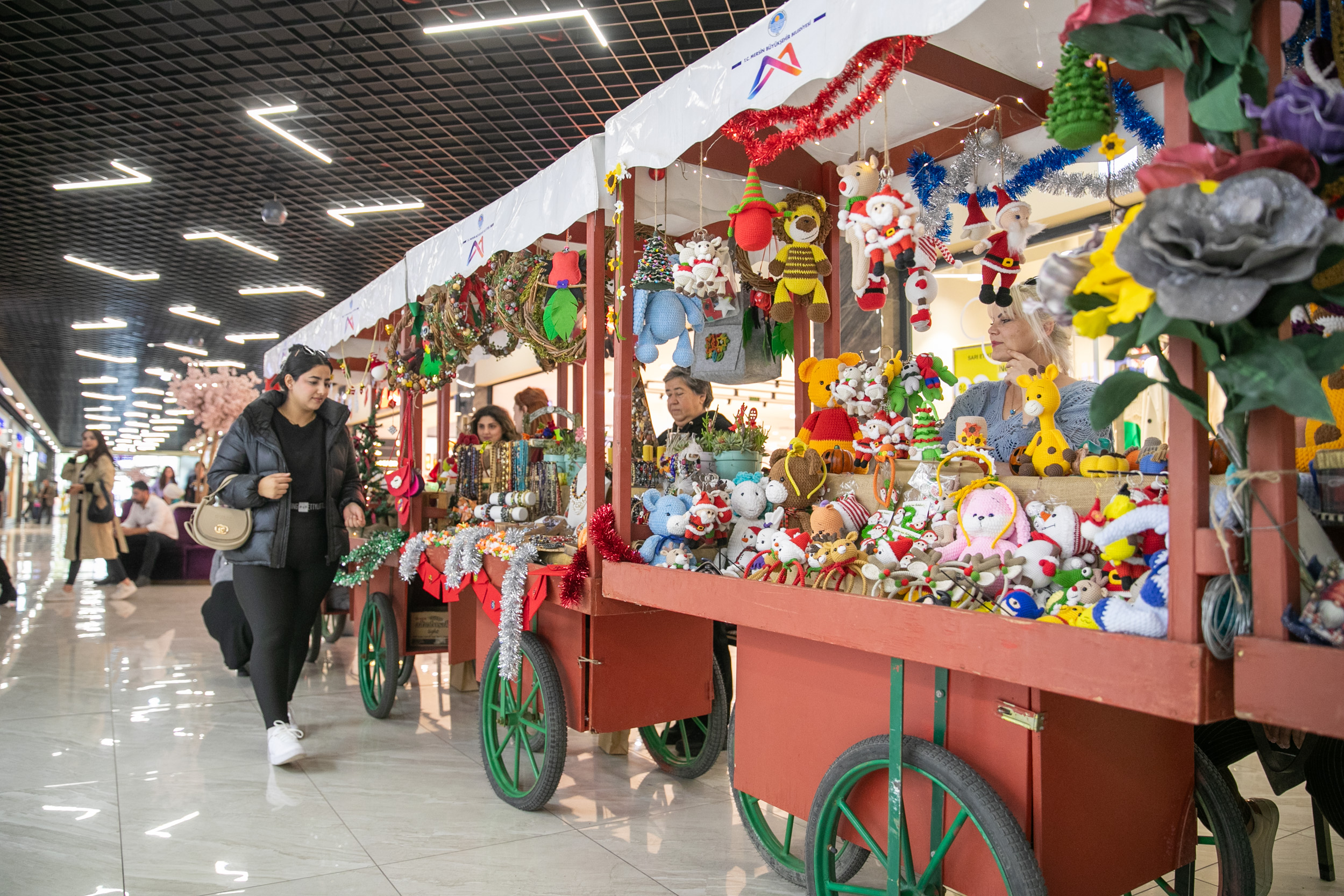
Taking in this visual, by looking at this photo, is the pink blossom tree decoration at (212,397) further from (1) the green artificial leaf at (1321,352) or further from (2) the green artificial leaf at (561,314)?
(1) the green artificial leaf at (1321,352)

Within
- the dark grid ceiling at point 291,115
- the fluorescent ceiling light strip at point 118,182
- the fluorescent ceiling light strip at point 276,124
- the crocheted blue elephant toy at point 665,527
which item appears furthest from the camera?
the fluorescent ceiling light strip at point 118,182

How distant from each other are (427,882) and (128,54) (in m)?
5.21

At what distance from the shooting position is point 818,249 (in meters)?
2.87

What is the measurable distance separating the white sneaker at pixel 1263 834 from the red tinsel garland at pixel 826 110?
1963 mm

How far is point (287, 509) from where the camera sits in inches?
132

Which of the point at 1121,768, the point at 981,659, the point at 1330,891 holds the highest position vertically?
the point at 981,659

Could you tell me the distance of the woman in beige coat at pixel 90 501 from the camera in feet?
26.1

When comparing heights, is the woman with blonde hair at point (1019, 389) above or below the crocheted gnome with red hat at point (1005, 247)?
below

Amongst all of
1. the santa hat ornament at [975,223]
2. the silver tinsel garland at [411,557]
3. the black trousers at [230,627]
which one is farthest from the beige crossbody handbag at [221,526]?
the santa hat ornament at [975,223]

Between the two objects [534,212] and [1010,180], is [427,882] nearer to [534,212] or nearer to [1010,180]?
[534,212]

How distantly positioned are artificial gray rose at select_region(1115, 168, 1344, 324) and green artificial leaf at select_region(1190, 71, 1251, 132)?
0.11m

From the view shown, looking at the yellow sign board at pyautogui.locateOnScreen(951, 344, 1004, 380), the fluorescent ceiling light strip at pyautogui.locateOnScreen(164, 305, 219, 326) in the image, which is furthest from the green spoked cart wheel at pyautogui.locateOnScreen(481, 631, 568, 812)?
the fluorescent ceiling light strip at pyautogui.locateOnScreen(164, 305, 219, 326)

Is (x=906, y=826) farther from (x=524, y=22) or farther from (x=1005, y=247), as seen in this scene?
(x=524, y=22)

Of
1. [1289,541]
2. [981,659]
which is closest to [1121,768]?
[981,659]
